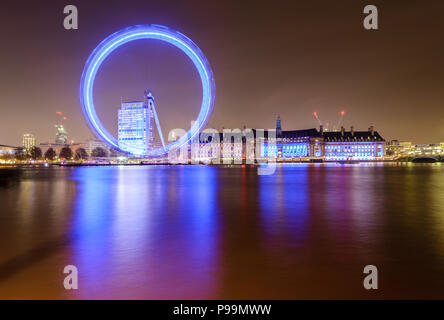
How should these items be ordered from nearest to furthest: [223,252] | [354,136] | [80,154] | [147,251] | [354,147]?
[223,252]
[147,251]
[80,154]
[354,147]
[354,136]

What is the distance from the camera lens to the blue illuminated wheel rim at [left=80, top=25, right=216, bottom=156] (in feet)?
108

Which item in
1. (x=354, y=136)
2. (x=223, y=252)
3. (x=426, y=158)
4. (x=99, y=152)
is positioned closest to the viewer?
(x=223, y=252)

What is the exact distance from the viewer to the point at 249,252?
28.8 feet

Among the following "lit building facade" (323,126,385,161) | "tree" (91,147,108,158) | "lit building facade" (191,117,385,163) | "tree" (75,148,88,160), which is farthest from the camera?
"lit building facade" (323,126,385,161)

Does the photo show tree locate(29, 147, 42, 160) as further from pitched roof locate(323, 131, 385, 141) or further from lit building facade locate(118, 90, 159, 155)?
pitched roof locate(323, 131, 385, 141)

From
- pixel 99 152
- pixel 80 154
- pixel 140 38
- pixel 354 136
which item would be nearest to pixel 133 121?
pixel 140 38

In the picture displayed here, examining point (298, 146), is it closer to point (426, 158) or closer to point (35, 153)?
point (426, 158)

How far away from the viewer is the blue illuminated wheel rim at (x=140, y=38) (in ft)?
Answer: 108

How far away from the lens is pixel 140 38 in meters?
35.0

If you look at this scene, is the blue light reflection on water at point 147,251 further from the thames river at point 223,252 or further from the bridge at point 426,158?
the bridge at point 426,158

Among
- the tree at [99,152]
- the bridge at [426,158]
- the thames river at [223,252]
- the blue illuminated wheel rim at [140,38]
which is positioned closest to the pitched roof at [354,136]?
the bridge at [426,158]

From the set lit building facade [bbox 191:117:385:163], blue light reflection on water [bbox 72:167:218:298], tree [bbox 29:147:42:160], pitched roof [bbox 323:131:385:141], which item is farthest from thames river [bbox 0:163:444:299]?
pitched roof [bbox 323:131:385:141]

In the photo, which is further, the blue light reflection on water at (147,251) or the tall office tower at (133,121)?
the tall office tower at (133,121)
